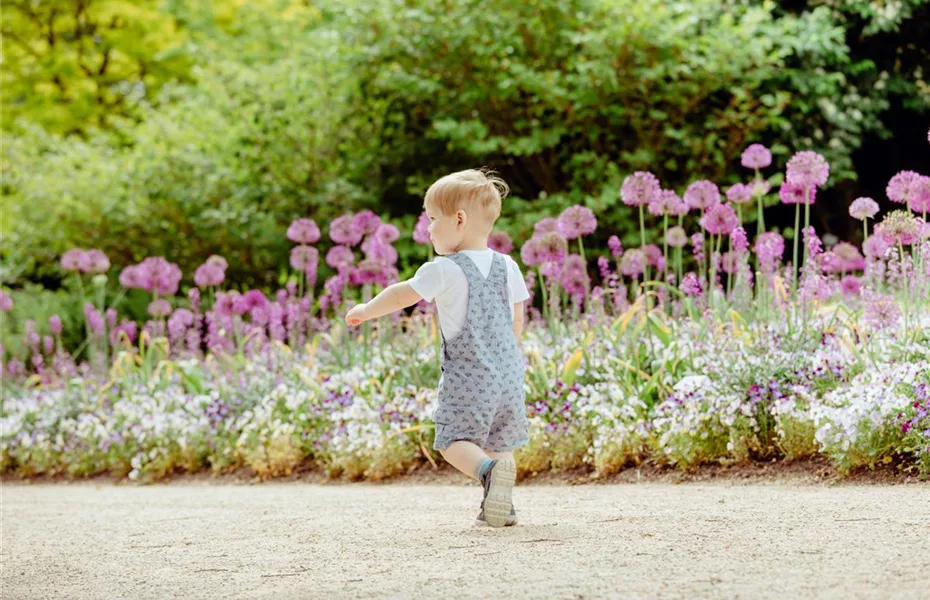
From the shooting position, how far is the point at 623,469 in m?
5.43

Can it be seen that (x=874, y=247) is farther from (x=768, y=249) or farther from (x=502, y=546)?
(x=502, y=546)

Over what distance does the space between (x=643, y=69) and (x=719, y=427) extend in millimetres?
5766

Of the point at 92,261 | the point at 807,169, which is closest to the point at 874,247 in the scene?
the point at 807,169

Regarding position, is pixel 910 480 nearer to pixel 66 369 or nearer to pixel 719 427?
pixel 719 427

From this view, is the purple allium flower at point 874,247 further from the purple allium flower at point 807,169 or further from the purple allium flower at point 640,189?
the purple allium flower at point 640,189

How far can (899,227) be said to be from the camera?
488 centimetres

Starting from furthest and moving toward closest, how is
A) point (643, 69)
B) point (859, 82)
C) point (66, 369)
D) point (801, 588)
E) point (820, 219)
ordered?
1. point (820, 219)
2. point (859, 82)
3. point (643, 69)
4. point (66, 369)
5. point (801, 588)

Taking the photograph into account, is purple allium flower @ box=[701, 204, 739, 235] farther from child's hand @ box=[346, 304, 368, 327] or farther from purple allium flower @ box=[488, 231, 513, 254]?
child's hand @ box=[346, 304, 368, 327]

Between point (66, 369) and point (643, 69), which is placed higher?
point (643, 69)

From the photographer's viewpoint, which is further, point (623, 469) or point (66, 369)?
point (66, 369)

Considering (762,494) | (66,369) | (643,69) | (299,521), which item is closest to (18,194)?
(66,369)

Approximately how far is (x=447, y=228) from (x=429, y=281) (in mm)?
205

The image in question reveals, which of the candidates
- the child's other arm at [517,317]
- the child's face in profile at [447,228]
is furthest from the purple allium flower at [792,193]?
the child's face in profile at [447,228]

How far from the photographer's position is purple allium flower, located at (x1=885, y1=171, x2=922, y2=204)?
5023 mm
